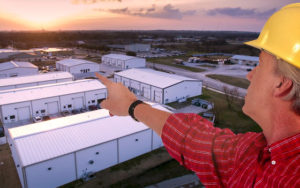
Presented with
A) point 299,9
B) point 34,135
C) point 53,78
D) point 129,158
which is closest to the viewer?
point 299,9

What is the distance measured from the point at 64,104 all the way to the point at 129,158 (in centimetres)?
1251

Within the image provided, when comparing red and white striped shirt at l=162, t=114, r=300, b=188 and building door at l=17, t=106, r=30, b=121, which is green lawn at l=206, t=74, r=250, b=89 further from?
red and white striped shirt at l=162, t=114, r=300, b=188

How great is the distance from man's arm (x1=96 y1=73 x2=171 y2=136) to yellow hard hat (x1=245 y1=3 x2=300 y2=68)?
789 mm

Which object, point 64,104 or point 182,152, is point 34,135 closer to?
point 64,104

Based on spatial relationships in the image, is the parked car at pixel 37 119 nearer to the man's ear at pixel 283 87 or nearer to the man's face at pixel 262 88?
the man's face at pixel 262 88

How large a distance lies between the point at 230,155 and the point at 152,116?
629 mm

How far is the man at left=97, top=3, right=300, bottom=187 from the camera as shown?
37.0 inches

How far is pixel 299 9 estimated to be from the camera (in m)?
1.03

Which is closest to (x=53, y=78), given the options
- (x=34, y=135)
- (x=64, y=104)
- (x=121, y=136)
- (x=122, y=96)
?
(x=64, y=104)

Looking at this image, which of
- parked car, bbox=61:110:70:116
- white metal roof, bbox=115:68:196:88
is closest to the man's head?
parked car, bbox=61:110:70:116

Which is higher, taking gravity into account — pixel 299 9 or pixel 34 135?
pixel 299 9

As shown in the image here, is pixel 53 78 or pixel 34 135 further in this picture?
pixel 53 78

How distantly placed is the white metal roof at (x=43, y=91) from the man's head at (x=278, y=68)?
24098 mm

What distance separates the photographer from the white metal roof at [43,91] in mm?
21866
